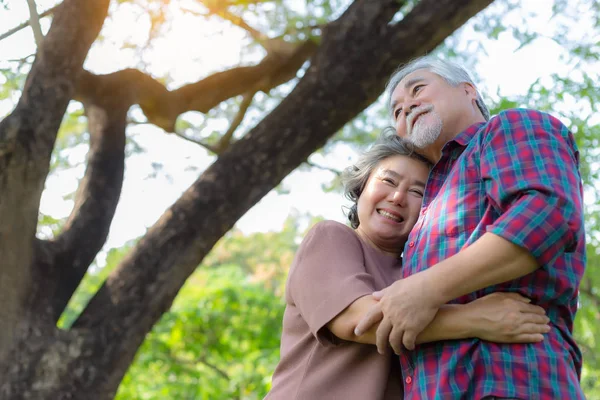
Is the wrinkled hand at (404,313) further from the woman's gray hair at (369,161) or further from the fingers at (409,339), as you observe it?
the woman's gray hair at (369,161)

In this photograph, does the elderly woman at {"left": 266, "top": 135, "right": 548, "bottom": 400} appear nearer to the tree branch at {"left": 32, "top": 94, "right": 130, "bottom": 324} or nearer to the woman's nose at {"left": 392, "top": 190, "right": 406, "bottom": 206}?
the woman's nose at {"left": 392, "top": 190, "right": 406, "bottom": 206}

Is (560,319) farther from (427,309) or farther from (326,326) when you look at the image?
(326,326)

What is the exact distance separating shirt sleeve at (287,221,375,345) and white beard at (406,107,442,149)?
0.31 meters

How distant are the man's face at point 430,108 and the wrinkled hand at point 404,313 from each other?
1.75 ft

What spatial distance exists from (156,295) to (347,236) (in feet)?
7.50

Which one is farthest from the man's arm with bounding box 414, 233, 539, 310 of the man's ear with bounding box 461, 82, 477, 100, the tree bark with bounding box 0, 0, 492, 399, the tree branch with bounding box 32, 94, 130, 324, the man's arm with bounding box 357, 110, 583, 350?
the tree branch with bounding box 32, 94, 130, 324

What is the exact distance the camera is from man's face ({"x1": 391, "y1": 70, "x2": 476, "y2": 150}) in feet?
6.78

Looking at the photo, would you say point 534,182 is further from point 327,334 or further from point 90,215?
point 90,215

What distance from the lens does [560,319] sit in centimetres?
173

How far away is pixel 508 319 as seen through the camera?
1.63 m

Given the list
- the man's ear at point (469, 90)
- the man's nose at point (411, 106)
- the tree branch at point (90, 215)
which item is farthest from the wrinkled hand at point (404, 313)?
the tree branch at point (90, 215)

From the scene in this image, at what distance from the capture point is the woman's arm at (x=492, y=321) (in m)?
1.63

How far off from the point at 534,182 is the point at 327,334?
633 mm

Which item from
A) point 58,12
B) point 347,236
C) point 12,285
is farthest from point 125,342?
point 347,236
